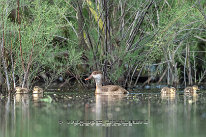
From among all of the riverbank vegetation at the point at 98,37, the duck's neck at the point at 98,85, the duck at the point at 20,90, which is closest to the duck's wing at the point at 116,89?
the duck's neck at the point at 98,85

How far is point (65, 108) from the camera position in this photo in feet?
36.4

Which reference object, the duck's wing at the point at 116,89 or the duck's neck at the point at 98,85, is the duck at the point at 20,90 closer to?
the duck's neck at the point at 98,85

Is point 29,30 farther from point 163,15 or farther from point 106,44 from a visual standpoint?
point 163,15

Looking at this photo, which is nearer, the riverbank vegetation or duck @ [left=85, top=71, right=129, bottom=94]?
the riverbank vegetation

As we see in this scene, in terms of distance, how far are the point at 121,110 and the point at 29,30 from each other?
5.67 m

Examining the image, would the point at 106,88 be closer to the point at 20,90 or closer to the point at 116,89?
the point at 116,89

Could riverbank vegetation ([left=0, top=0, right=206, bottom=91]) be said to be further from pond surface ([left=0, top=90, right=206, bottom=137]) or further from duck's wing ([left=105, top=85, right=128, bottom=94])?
pond surface ([left=0, top=90, right=206, bottom=137])

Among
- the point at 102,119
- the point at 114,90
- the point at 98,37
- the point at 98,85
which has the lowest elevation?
the point at 102,119

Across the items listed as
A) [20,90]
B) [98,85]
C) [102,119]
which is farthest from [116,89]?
[102,119]

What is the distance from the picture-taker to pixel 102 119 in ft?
30.1

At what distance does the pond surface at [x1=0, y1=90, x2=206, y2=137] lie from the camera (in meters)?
7.87

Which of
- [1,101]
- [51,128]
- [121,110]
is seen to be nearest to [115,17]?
[1,101]

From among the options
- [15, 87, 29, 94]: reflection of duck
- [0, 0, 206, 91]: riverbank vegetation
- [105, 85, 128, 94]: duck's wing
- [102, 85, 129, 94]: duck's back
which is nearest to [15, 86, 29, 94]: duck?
[15, 87, 29, 94]: reflection of duck

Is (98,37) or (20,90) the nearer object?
(20,90)
